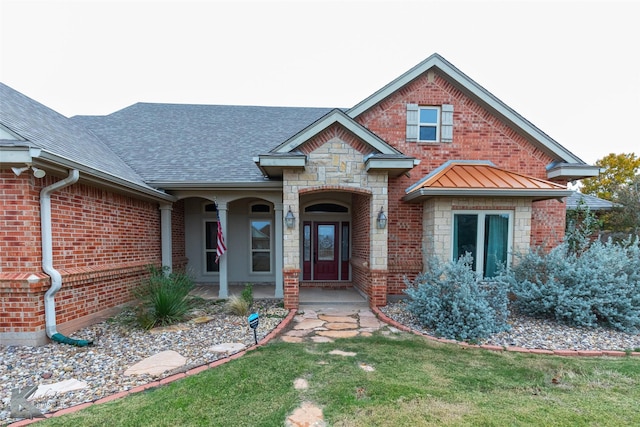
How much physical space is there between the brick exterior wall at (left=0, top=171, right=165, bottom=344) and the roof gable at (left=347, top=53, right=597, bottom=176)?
6028mm

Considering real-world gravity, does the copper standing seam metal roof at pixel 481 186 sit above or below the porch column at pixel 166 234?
above

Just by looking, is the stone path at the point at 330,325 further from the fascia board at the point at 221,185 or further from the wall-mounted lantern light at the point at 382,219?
the fascia board at the point at 221,185

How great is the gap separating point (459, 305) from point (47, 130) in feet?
28.0

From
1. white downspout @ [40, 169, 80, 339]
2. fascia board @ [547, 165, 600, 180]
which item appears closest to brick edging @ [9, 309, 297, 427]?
white downspout @ [40, 169, 80, 339]

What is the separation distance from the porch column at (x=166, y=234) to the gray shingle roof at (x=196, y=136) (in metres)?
0.89

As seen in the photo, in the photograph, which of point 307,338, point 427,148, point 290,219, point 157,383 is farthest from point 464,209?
point 157,383

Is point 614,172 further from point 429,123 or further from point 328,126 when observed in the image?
point 328,126

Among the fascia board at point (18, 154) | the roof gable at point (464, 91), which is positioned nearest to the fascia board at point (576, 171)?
the roof gable at point (464, 91)

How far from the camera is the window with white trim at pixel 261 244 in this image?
984cm

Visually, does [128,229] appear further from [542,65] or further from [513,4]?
[542,65]

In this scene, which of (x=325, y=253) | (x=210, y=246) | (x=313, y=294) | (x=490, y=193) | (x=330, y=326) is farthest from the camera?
(x=210, y=246)

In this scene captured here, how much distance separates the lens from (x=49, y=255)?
4.54m

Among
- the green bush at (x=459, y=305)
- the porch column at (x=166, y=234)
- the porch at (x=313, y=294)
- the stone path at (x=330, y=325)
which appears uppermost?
the porch column at (x=166, y=234)

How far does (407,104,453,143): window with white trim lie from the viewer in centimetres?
759
